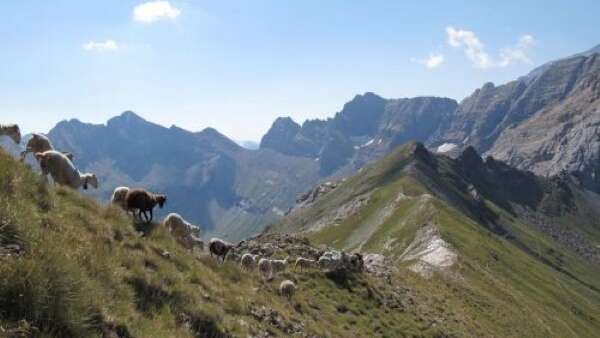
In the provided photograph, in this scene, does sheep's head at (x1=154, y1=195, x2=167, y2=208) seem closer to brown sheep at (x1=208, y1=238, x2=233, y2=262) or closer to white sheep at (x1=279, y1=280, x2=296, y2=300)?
brown sheep at (x1=208, y1=238, x2=233, y2=262)

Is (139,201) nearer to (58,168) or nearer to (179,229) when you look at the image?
(58,168)

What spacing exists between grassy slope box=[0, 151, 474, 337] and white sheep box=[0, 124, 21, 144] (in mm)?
5461

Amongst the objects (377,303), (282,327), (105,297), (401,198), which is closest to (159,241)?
(282,327)

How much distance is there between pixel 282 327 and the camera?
19797mm

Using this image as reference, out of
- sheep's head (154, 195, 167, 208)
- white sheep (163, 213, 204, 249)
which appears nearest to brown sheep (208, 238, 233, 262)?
white sheep (163, 213, 204, 249)

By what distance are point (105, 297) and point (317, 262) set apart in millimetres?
27858

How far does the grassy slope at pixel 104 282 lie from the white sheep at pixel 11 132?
546cm

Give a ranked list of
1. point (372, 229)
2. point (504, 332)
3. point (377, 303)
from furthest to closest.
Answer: point (372, 229) → point (504, 332) → point (377, 303)

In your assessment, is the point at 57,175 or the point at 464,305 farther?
the point at 464,305

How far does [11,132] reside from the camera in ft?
65.5

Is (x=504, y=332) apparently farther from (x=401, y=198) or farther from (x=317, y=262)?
(x=401, y=198)

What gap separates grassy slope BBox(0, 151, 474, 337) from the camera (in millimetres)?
8438

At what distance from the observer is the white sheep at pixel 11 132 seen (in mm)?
19922

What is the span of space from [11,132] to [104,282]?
11393mm
